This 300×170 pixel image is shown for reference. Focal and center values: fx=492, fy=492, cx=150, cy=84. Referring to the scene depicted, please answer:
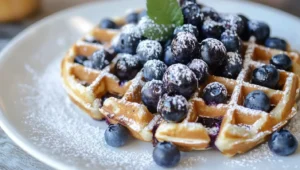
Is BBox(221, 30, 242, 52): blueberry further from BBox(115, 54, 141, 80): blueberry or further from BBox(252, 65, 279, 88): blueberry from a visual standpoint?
BBox(115, 54, 141, 80): blueberry

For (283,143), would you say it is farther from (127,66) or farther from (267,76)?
(127,66)

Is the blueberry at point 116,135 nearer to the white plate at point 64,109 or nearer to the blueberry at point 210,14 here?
the white plate at point 64,109

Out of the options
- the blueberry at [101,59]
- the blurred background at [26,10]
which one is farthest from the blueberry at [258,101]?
the blurred background at [26,10]

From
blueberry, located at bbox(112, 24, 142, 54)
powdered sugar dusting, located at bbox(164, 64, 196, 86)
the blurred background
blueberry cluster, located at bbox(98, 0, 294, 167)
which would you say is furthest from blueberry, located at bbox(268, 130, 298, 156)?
the blurred background

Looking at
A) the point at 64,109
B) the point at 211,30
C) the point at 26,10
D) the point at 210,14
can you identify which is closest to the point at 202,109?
the point at 211,30

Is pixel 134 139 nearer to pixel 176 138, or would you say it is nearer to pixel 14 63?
pixel 176 138

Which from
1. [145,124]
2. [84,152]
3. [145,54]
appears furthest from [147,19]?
[84,152]

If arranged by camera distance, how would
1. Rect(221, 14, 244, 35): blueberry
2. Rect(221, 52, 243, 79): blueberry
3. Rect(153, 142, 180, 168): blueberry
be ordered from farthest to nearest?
Rect(221, 14, 244, 35): blueberry → Rect(221, 52, 243, 79): blueberry → Rect(153, 142, 180, 168): blueberry
